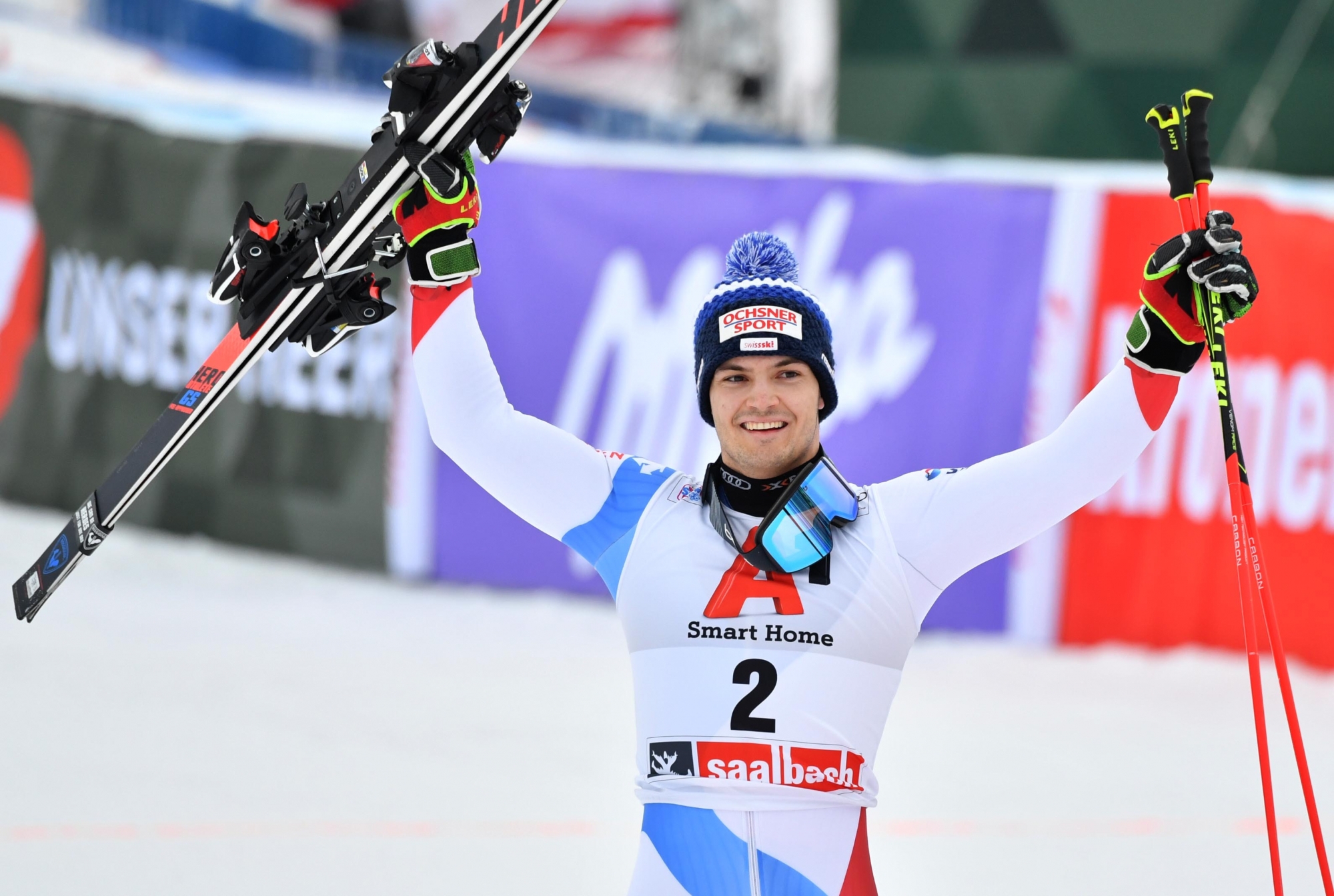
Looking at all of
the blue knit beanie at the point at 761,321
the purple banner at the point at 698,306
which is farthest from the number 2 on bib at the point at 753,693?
the purple banner at the point at 698,306

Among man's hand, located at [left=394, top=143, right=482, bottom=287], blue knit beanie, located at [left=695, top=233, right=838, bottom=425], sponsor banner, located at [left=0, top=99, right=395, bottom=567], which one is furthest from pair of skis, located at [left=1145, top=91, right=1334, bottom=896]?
sponsor banner, located at [left=0, top=99, right=395, bottom=567]

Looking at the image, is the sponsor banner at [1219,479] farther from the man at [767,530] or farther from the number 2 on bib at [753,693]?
the number 2 on bib at [753,693]

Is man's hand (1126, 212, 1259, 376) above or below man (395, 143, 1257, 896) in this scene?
above

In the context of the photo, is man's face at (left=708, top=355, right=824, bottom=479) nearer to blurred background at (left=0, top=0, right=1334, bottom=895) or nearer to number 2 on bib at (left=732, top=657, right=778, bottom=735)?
number 2 on bib at (left=732, top=657, right=778, bottom=735)

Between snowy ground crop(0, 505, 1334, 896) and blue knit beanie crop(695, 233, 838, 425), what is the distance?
2214 millimetres

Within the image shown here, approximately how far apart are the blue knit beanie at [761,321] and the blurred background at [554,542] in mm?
2262

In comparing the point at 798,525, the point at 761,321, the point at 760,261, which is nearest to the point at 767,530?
the point at 798,525

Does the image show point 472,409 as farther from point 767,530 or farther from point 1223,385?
point 1223,385

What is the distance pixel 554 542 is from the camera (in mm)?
7461

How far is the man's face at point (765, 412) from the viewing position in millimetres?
2646

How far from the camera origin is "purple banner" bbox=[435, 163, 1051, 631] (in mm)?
7074

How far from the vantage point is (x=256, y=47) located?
17.3 metres

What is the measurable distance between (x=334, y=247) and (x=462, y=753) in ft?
9.90

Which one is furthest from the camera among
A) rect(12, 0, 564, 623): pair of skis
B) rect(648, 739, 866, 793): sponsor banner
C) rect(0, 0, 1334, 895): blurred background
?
rect(0, 0, 1334, 895): blurred background
